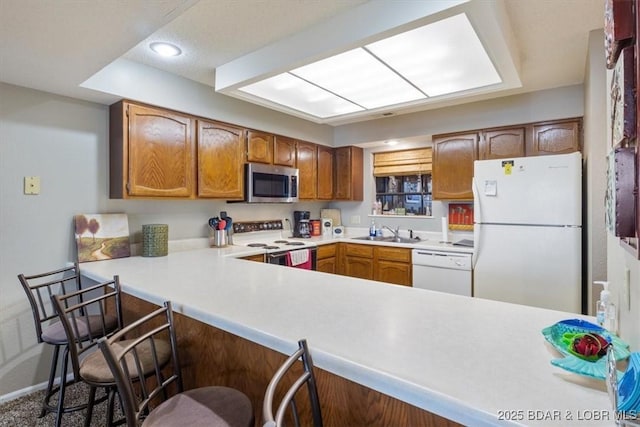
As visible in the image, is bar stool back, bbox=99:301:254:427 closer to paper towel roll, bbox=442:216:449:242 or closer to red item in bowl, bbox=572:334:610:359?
red item in bowl, bbox=572:334:610:359

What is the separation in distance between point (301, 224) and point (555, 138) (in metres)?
2.75

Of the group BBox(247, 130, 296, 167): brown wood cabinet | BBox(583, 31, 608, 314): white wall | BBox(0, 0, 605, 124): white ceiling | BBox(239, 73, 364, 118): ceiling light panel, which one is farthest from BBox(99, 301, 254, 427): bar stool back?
BBox(247, 130, 296, 167): brown wood cabinet

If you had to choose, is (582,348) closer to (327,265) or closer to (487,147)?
(487,147)

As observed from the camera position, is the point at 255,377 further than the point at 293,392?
Yes

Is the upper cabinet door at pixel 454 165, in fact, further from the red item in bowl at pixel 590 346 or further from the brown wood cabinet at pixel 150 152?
the red item in bowl at pixel 590 346

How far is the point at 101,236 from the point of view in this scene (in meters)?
2.45

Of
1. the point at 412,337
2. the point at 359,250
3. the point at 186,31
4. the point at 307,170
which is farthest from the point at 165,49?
the point at 359,250

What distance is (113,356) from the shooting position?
0.88 m

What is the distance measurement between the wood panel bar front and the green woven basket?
73cm

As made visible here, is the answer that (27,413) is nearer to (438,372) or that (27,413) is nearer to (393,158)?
(438,372)

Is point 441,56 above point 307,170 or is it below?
above

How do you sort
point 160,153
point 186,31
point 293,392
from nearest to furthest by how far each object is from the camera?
point 293,392 → point 186,31 → point 160,153

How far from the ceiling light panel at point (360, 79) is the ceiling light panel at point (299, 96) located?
0.31 feet

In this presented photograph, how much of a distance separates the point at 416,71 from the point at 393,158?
7.33 ft
